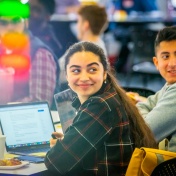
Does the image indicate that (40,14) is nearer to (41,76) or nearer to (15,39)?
(15,39)

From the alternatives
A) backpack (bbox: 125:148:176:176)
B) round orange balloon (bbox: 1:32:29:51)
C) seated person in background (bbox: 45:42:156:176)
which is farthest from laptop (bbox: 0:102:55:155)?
round orange balloon (bbox: 1:32:29:51)

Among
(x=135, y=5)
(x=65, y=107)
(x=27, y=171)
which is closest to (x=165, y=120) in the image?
(x=65, y=107)

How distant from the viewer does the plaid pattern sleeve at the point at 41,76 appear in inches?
191

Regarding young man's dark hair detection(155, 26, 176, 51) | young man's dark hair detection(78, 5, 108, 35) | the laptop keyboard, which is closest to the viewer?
the laptop keyboard

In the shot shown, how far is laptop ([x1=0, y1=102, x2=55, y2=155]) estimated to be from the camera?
3.50 m

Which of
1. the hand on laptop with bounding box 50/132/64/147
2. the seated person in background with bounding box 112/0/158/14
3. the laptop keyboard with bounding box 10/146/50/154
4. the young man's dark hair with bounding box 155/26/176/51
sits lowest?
the laptop keyboard with bounding box 10/146/50/154

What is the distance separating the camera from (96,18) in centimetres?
658

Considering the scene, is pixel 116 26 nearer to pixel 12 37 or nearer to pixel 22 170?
pixel 12 37

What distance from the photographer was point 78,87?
3.33 m

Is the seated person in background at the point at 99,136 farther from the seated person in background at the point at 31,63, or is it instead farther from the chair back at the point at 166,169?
the seated person in background at the point at 31,63

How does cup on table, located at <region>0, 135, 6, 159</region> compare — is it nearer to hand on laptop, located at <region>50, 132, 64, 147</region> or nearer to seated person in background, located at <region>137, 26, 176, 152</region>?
hand on laptop, located at <region>50, 132, 64, 147</region>

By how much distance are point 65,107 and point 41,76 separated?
119 centimetres

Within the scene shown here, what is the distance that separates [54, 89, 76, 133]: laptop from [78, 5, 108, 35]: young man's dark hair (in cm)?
289

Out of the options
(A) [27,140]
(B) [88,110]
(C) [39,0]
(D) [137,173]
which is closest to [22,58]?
(C) [39,0]
